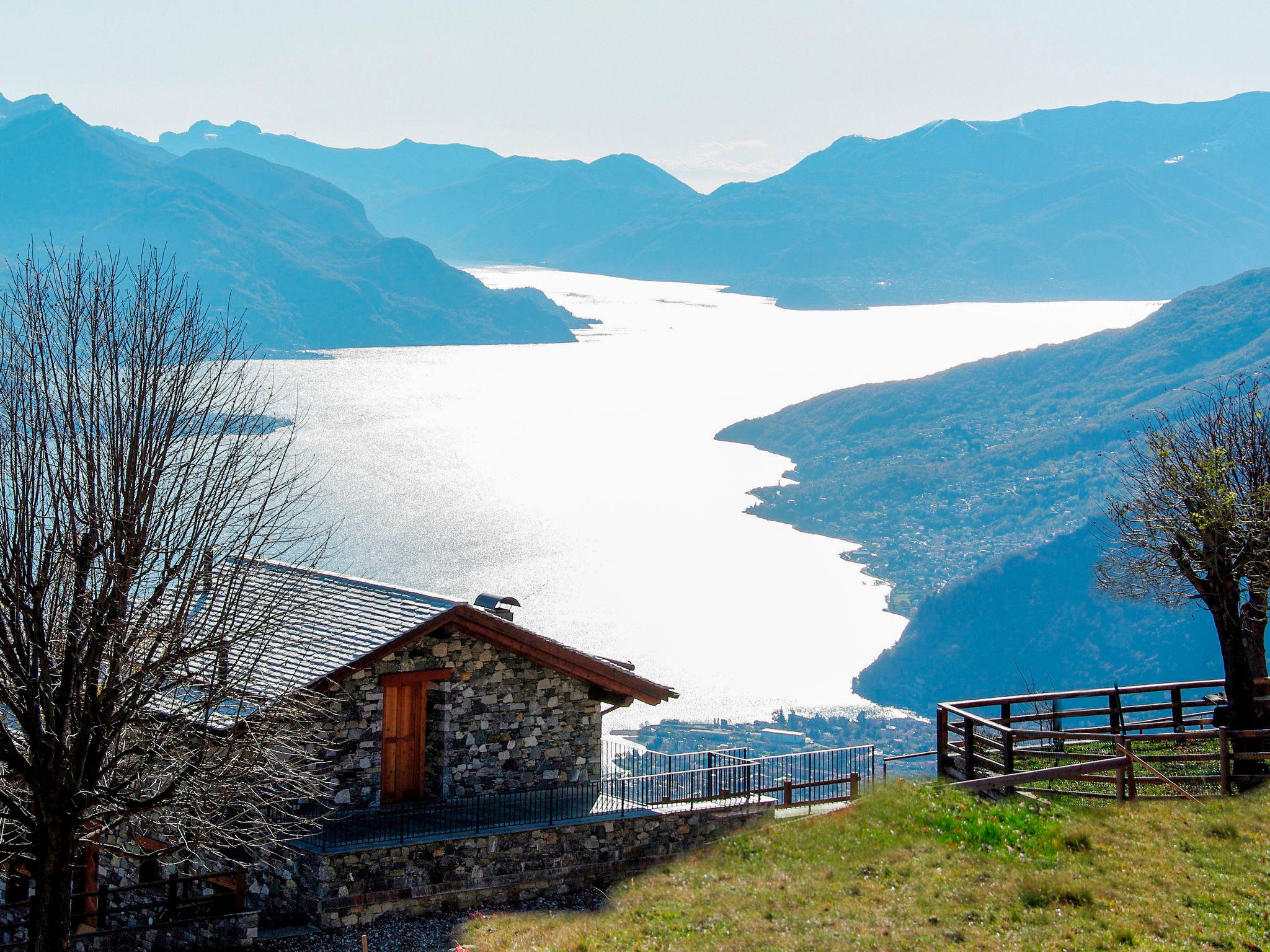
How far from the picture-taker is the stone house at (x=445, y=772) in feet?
64.6

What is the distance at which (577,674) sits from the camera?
23453 mm

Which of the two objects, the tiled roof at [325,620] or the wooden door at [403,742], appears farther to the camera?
the wooden door at [403,742]

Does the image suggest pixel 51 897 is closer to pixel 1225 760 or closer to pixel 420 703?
pixel 420 703

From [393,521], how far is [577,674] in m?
141

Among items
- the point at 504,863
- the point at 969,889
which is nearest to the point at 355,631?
the point at 504,863

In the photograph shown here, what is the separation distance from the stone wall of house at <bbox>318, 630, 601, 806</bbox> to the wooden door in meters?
0.16

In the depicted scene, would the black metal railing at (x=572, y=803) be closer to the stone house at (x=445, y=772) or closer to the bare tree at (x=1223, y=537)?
the stone house at (x=445, y=772)

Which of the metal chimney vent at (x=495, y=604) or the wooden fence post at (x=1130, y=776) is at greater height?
the metal chimney vent at (x=495, y=604)

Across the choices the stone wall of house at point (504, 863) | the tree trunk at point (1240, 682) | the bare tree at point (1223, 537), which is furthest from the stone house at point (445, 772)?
the bare tree at point (1223, 537)

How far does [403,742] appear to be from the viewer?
2233 centimetres

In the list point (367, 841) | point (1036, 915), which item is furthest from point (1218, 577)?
point (367, 841)

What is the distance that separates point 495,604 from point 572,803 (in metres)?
4.51

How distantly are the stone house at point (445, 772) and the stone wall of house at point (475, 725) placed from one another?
0.03 meters

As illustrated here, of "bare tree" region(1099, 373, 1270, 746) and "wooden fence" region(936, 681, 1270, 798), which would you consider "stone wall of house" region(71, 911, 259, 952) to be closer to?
"wooden fence" region(936, 681, 1270, 798)
